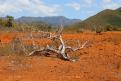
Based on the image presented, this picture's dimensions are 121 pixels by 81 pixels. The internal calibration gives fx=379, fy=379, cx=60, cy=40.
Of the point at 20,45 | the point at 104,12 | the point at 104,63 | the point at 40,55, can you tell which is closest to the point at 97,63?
the point at 104,63

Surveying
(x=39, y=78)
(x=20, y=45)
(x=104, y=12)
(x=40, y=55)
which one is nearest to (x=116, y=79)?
(x=39, y=78)

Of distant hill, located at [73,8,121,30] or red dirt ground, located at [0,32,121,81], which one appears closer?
red dirt ground, located at [0,32,121,81]

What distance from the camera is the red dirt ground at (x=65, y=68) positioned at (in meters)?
11.0

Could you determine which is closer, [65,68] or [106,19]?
[65,68]

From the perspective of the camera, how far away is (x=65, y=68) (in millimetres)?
12367

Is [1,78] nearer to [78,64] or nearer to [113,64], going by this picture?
[78,64]

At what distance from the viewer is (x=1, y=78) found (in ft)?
35.8

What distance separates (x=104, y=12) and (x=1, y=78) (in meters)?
65.4

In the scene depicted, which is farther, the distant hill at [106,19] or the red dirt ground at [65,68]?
the distant hill at [106,19]

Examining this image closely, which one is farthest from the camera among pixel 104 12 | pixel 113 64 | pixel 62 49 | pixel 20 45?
pixel 104 12

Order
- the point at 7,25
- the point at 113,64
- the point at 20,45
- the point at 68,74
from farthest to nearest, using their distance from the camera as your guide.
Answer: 1. the point at 7,25
2. the point at 20,45
3. the point at 113,64
4. the point at 68,74

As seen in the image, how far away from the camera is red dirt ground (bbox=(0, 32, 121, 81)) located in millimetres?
11008

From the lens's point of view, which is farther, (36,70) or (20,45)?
(20,45)

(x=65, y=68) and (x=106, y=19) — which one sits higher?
(x=106, y=19)
